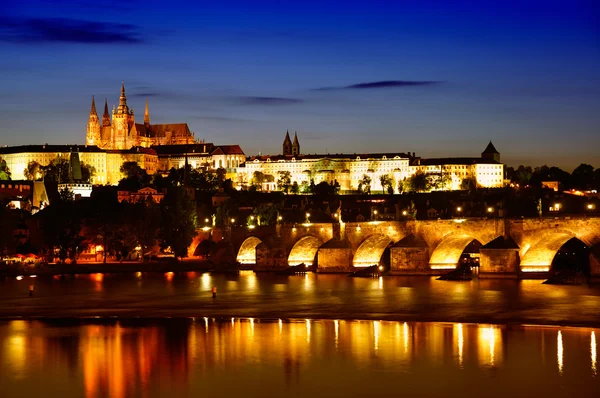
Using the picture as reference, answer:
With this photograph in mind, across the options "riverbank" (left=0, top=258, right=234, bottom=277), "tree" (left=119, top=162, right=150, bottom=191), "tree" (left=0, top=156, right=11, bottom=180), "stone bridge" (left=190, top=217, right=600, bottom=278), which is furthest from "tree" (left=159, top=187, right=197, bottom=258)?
"tree" (left=0, top=156, right=11, bottom=180)

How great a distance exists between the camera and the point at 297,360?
102ft

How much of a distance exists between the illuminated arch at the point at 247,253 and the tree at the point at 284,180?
318 ft

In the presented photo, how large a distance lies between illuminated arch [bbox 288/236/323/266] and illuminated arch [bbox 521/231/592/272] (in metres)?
18.3

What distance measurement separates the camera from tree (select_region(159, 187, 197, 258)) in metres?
75.3

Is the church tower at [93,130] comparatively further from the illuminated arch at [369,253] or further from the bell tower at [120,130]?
the illuminated arch at [369,253]

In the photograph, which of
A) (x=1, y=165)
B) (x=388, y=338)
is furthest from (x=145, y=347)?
(x=1, y=165)

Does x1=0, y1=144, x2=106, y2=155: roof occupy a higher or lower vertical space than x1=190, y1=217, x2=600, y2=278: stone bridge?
higher

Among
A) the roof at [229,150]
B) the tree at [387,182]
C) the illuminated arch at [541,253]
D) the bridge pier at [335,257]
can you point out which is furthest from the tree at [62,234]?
the roof at [229,150]

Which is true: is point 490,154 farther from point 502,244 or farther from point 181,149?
point 502,244

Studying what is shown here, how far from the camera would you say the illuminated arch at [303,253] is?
68688 millimetres

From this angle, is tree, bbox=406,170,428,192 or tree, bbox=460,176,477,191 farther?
tree, bbox=460,176,477,191

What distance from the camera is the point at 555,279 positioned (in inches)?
1989

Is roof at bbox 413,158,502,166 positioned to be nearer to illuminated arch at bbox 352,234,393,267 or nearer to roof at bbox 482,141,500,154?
roof at bbox 482,141,500,154

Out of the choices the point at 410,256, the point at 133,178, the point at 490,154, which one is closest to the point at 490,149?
the point at 490,154
